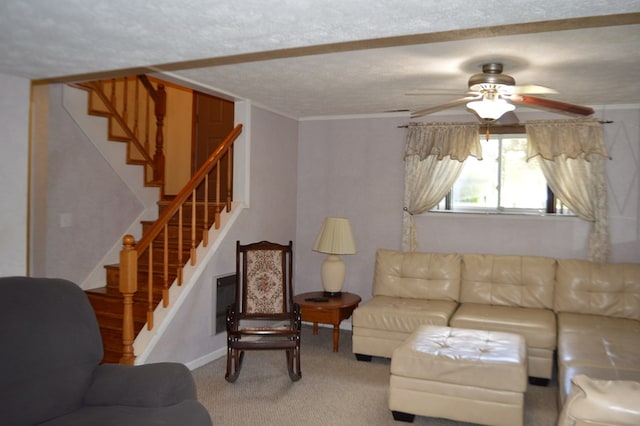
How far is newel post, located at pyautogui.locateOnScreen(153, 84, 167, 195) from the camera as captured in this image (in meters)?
5.55

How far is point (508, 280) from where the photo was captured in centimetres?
479

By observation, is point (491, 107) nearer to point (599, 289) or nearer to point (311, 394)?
point (599, 289)

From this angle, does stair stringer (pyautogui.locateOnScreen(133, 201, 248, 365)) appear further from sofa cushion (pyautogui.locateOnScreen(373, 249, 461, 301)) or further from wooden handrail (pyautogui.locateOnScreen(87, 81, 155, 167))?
sofa cushion (pyautogui.locateOnScreen(373, 249, 461, 301))

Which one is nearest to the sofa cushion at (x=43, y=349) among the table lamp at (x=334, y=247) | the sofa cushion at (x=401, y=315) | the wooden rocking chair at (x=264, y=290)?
the wooden rocking chair at (x=264, y=290)

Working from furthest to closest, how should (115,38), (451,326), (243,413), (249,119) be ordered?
(249,119)
(451,326)
(243,413)
(115,38)

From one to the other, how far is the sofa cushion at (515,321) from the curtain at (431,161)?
1.16 metres

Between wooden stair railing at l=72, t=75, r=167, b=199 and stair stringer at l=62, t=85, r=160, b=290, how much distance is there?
6cm

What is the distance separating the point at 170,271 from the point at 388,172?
2487 millimetres

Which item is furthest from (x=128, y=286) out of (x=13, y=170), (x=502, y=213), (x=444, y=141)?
(x=502, y=213)

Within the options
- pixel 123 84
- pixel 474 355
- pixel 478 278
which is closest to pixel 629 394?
pixel 474 355

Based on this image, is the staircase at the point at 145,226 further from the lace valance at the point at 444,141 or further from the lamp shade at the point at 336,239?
the lace valance at the point at 444,141

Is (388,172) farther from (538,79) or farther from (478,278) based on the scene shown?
(538,79)

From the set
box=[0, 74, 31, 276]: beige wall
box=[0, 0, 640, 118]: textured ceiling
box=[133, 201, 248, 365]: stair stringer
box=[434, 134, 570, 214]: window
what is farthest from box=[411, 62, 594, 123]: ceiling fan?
box=[0, 74, 31, 276]: beige wall

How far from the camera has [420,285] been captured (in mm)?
5012
